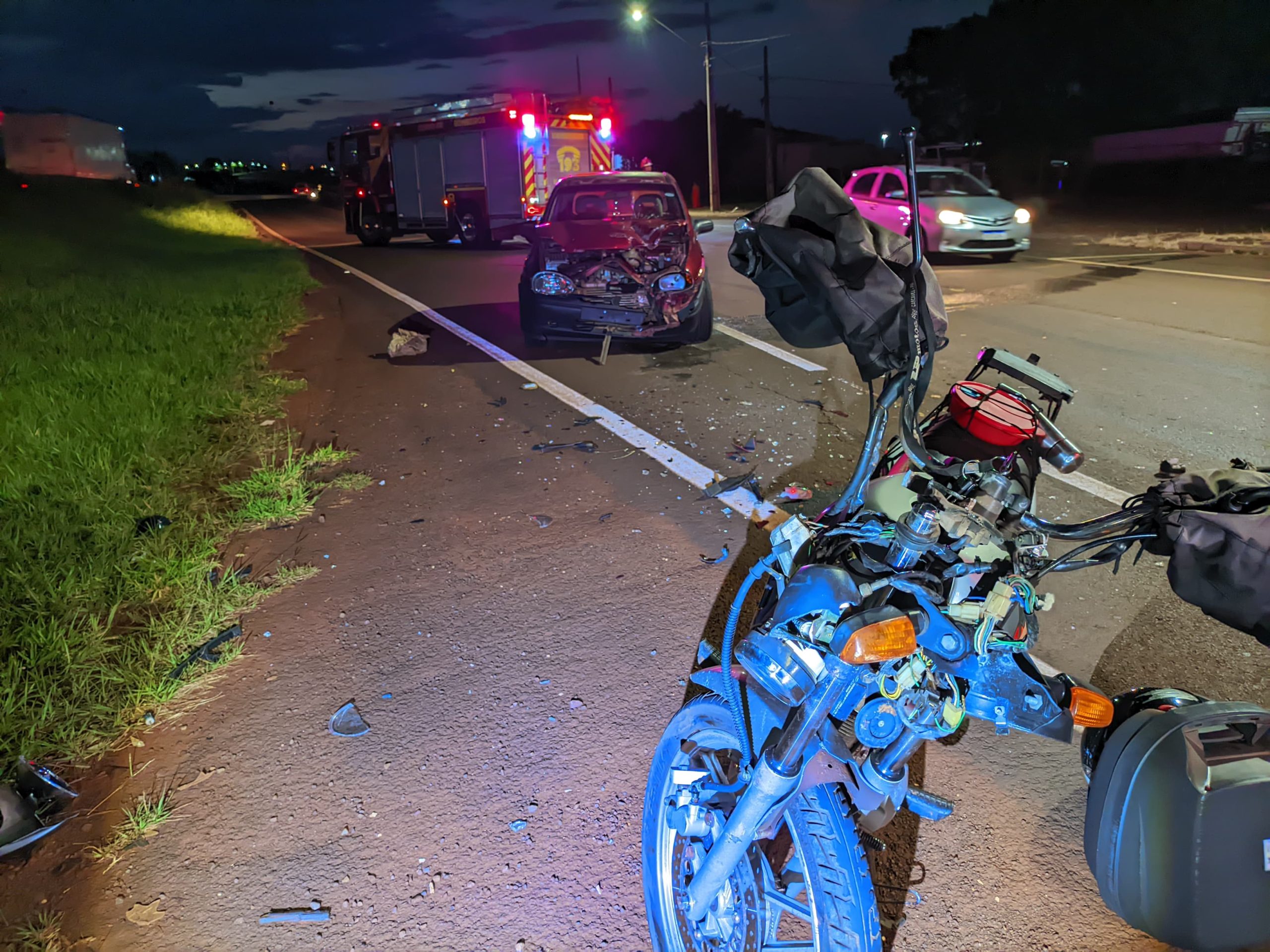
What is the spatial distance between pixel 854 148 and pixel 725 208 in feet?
74.9

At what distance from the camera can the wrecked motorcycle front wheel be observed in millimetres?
1558

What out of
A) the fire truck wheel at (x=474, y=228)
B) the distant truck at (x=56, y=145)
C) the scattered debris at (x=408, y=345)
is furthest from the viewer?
the distant truck at (x=56, y=145)

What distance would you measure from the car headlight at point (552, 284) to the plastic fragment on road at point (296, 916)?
6.85m

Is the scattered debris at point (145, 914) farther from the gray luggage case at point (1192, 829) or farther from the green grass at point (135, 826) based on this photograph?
the gray luggage case at point (1192, 829)

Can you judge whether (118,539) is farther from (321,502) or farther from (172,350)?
(172,350)

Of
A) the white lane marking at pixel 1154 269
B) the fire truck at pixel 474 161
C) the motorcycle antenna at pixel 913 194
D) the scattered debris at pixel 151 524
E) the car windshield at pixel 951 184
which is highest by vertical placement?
the fire truck at pixel 474 161

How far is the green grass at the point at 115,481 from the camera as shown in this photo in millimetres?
3389

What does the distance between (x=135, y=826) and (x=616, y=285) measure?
660cm

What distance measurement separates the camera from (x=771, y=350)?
8.72 meters

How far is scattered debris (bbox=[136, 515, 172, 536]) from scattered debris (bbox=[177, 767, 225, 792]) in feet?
7.25

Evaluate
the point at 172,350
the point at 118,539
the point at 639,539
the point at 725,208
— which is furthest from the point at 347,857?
the point at 725,208

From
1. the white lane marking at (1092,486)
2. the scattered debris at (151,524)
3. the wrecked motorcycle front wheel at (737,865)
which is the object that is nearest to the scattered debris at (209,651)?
the scattered debris at (151,524)

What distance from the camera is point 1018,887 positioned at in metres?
2.35

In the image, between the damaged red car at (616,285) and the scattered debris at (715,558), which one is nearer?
the scattered debris at (715,558)
